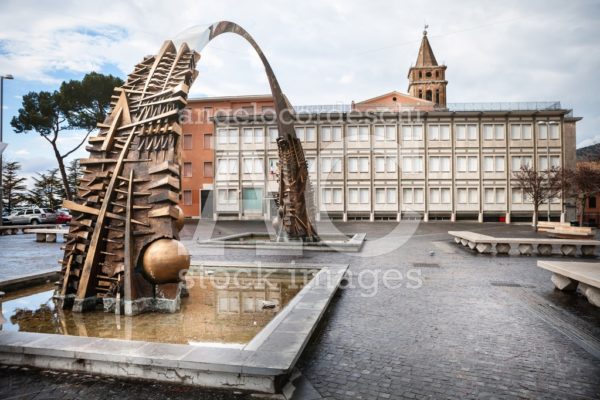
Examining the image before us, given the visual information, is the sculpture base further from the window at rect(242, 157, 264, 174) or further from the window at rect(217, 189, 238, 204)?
the window at rect(217, 189, 238, 204)

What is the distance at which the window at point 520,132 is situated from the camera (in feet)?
137

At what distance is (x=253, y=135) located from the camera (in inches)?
1752

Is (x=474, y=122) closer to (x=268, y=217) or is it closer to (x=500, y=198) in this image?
(x=500, y=198)

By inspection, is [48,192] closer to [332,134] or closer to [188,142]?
[188,142]

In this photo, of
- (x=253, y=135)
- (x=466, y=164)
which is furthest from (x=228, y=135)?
(x=466, y=164)

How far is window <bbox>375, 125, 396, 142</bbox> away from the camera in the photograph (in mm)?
42938

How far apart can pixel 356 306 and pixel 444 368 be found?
111 inches

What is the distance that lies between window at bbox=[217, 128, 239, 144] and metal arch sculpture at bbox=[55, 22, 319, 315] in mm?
37866

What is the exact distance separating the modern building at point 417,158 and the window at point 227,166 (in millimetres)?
975

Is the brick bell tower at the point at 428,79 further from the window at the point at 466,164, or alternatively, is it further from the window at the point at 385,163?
the window at the point at 385,163

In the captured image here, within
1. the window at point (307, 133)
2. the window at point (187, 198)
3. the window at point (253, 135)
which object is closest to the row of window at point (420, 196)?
the window at point (307, 133)

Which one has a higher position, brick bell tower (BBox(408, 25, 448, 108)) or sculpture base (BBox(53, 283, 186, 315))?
brick bell tower (BBox(408, 25, 448, 108))

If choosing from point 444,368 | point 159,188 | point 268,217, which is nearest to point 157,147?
point 159,188

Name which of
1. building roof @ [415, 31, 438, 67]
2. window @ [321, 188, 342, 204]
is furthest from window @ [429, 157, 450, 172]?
building roof @ [415, 31, 438, 67]
